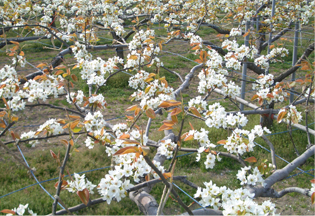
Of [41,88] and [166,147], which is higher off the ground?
[41,88]

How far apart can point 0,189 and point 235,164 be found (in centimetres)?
231

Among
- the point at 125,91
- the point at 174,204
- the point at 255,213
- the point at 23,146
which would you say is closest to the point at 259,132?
the point at 255,213

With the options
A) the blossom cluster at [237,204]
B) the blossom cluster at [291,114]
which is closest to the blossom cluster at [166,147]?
the blossom cluster at [237,204]

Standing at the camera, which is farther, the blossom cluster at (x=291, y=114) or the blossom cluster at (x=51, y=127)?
the blossom cluster at (x=291, y=114)

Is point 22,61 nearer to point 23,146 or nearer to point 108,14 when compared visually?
point 23,146

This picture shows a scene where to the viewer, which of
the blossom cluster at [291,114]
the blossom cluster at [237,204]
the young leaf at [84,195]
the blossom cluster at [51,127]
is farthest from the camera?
the blossom cluster at [291,114]

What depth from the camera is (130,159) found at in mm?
1218

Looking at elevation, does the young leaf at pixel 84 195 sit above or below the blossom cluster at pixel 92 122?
below

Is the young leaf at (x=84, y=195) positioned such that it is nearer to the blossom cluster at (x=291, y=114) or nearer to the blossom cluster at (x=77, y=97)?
the blossom cluster at (x=77, y=97)

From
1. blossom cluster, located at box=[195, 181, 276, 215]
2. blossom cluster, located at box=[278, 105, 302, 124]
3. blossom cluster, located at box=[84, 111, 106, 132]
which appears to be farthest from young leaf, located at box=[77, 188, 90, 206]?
blossom cluster, located at box=[278, 105, 302, 124]

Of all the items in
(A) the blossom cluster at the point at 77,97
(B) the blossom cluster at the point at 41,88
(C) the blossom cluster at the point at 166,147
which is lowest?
(C) the blossom cluster at the point at 166,147

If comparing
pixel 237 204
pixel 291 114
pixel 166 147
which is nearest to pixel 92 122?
pixel 166 147

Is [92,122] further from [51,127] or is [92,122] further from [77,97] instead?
[77,97]

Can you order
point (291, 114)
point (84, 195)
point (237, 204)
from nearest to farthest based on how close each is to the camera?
1. point (237, 204)
2. point (84, 195)
3. point (291, 114)
